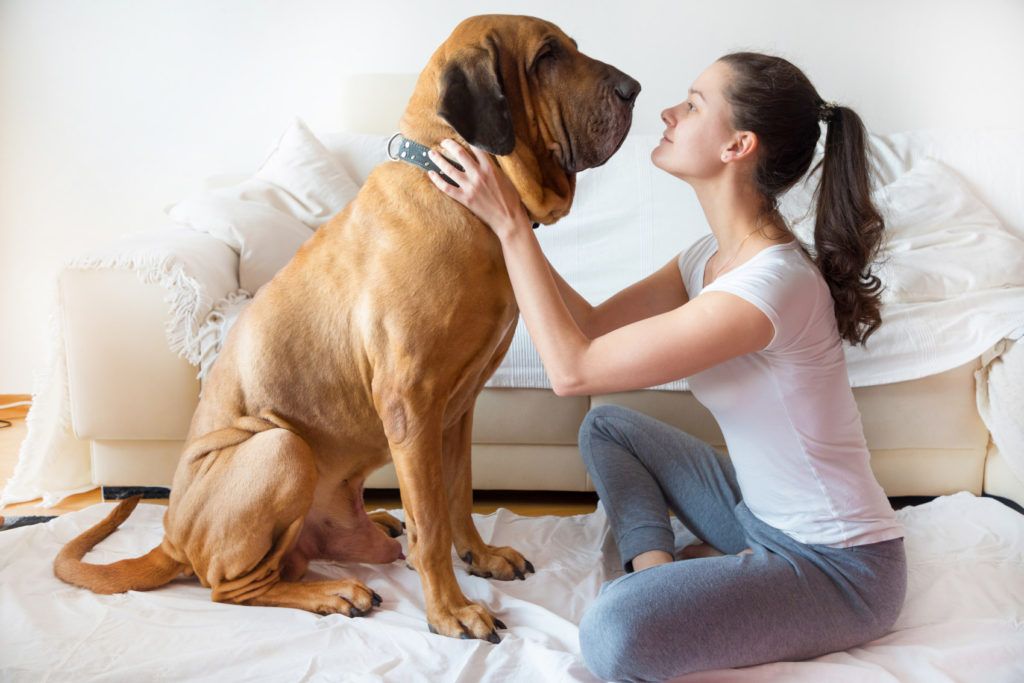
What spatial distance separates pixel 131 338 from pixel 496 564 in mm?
1290

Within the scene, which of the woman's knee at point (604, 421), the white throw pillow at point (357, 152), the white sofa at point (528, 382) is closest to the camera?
the woman's knee at point (604, 421)

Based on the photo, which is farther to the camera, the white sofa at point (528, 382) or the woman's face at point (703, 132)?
the white sofa at point (528, 382)

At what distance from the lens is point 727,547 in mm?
1699

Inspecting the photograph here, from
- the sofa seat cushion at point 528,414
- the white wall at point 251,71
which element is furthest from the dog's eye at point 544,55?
the white wall at point 251,71

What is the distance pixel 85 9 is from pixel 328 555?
3044 millimetres

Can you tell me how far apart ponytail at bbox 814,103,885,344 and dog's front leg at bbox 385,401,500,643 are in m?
0.82

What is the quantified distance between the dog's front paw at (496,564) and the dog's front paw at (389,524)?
0.99 ft

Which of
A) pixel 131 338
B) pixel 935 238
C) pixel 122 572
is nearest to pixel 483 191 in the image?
pixel 122 572

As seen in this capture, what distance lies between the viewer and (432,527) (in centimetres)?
144

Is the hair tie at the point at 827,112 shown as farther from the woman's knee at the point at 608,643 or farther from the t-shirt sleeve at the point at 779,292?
the woman's knee at the point at 608,643

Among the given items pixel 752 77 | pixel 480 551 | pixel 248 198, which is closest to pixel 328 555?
pixel 480 551

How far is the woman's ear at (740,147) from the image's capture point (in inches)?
56.2

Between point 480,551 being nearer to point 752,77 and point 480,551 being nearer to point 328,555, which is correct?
point 328,555

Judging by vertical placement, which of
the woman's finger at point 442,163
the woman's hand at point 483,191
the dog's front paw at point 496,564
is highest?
the woman's finger at point 442,163
